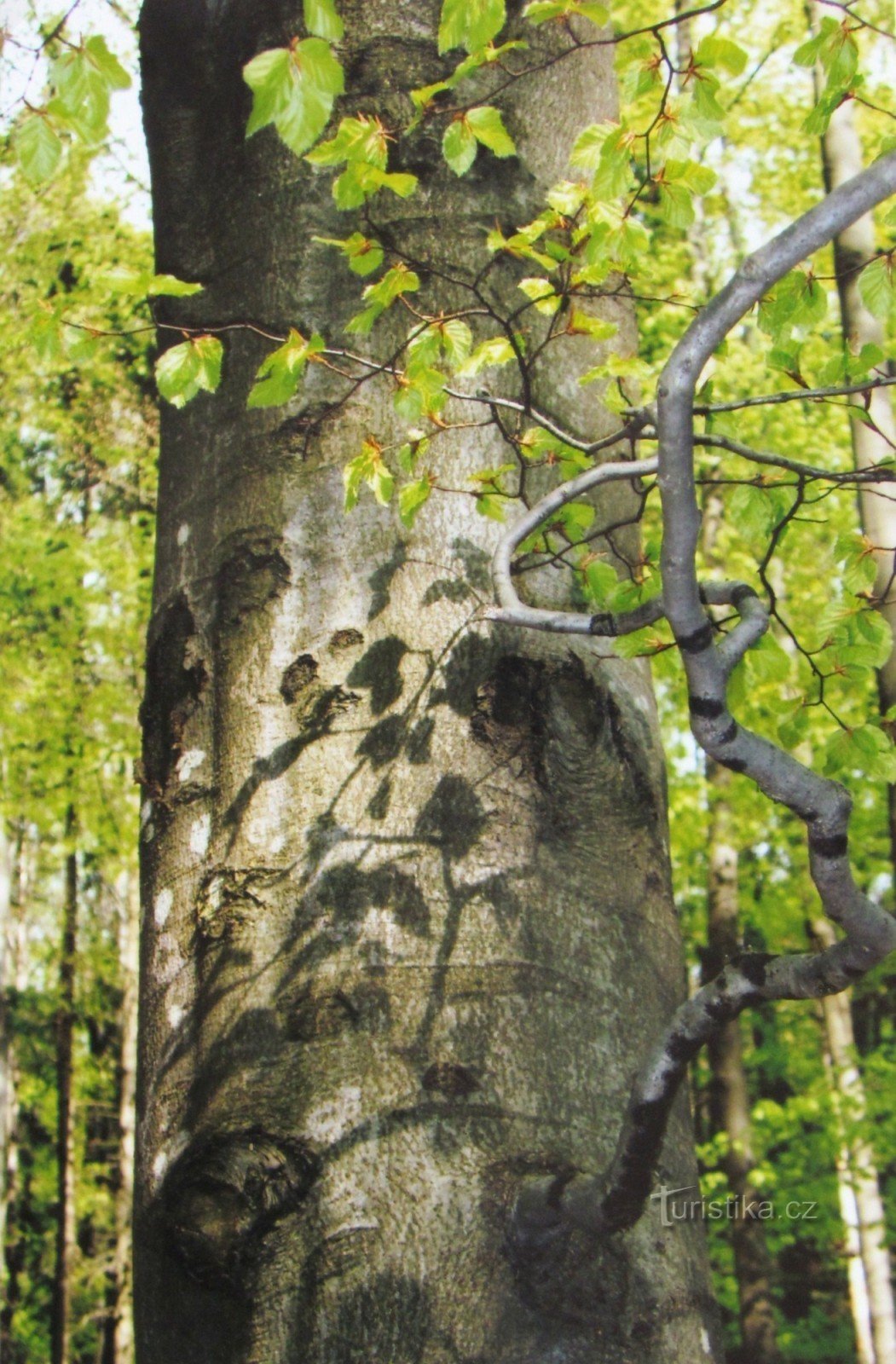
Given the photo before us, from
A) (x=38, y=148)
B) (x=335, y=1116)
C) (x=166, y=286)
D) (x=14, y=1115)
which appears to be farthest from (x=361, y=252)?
(x=14, y=1115)

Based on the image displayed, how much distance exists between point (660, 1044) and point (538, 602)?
2.95ft

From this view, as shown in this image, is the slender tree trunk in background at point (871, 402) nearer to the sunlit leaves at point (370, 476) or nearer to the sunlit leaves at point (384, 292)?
the sunlit leaves at point (384, 292)

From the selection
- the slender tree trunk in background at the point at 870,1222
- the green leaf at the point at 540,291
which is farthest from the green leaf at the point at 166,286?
the slender tree trunk in background at the point at 870,1222

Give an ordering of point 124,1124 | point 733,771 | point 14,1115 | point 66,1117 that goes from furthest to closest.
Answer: point 14,1115 → point 66,1117 → point 124,1124 → point 733,771

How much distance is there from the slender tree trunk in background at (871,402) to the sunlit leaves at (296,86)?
124 inches

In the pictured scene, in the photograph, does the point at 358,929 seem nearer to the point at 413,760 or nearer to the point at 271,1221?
the point at 413,760

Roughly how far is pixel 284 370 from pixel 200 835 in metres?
0.80

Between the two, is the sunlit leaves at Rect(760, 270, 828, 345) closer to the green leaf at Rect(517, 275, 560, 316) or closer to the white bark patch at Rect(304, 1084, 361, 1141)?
the green leaf at Rect(517, 275, 560, 316)

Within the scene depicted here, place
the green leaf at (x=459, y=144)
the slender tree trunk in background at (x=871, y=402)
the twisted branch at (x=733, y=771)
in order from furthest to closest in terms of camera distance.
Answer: the slender tree trunk in background at (x=871, y=402) → the green leaf at (x=459, y=144) → the twisted branch at (x=733, y=771)

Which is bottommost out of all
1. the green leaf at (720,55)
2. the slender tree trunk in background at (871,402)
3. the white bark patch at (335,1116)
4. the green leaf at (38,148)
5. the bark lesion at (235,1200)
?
the bark lesion at (235,1200)

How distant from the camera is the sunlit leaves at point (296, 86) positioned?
1.58m

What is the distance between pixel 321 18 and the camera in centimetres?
160

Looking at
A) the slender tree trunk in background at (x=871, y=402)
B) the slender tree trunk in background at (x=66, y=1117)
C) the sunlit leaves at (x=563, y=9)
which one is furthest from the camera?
the slender tree trunk in background at (x=66, y=1117)

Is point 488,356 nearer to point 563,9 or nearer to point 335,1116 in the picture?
point 563,9
